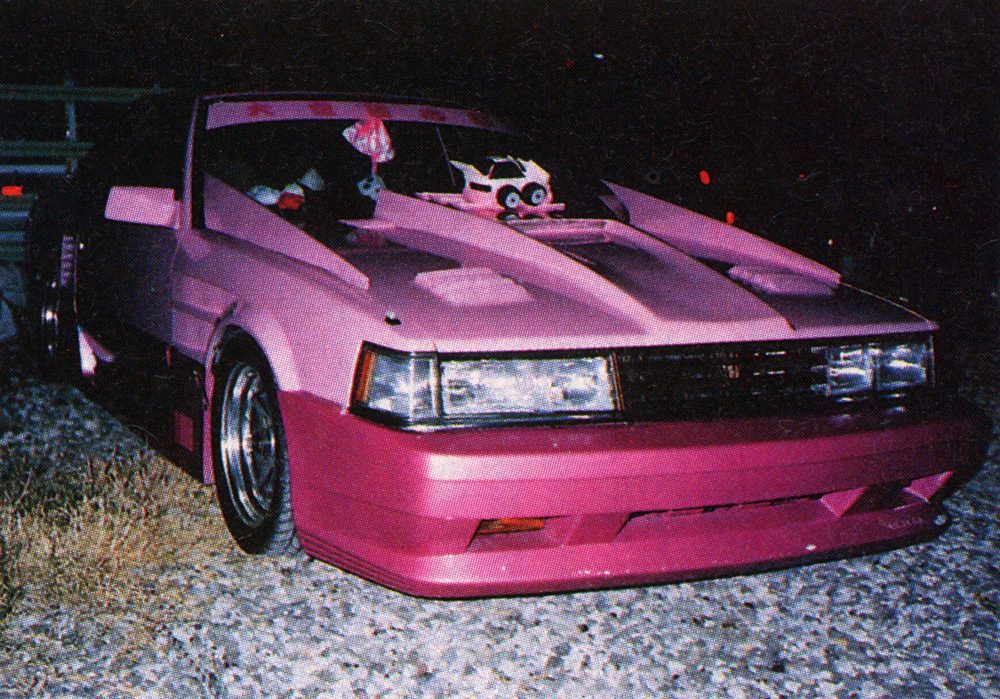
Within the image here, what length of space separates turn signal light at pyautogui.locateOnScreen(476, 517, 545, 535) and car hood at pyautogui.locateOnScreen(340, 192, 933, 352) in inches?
16.2

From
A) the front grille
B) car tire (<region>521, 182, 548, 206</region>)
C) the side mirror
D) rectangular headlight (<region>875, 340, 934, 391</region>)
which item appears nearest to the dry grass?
the side mirror

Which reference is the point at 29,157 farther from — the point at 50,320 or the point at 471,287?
the point at 471,287

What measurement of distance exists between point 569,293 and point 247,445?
109 centimetres

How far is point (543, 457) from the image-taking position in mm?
2111

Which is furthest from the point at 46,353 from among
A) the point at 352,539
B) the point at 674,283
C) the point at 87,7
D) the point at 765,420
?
the point at 87,7

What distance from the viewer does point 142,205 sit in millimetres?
3049

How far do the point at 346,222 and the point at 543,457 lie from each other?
1.30 meters

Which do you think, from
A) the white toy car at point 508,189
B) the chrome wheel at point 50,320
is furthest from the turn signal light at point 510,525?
the chrome wheel at point 50,320

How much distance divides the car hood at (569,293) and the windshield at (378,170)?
1.01ft

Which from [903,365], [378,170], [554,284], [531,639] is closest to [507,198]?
[378,170]

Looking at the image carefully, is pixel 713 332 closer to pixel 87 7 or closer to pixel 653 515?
pixel 653 515

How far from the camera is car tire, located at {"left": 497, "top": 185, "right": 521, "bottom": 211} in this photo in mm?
3453

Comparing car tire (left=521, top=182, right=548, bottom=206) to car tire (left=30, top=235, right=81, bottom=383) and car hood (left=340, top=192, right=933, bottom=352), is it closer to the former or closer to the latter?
car hood (left=340, top=192, right=933, bottom=352)

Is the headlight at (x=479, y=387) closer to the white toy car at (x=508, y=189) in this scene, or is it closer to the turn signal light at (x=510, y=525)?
Answer: the turn signal light at (x=510, y=525)
